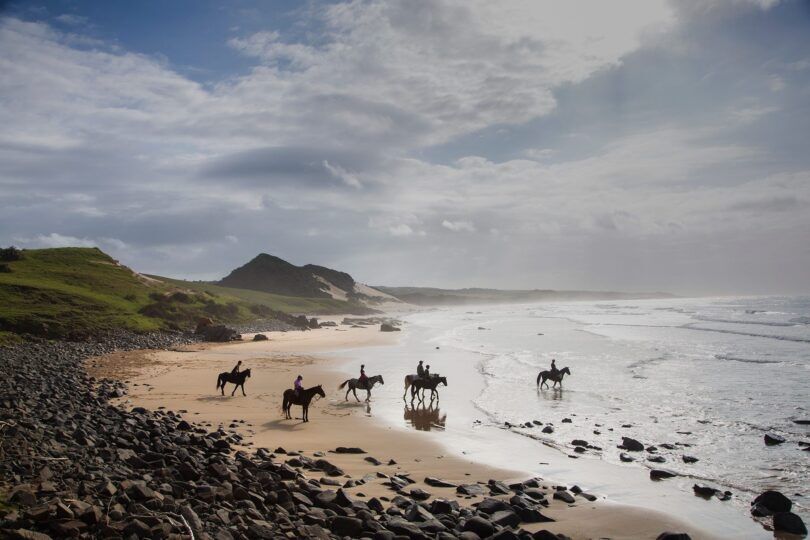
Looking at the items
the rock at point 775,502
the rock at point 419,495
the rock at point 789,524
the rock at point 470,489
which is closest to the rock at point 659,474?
the rock at point 775,502

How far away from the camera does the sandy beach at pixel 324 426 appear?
1177 cm

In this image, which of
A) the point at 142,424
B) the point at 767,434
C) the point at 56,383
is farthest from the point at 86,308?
the point at 767,434

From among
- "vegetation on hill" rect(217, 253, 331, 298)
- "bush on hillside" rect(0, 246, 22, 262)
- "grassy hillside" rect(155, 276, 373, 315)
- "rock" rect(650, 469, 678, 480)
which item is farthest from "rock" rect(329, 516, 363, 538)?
"vegetation on hill" rect(217, 253, 331, 298)

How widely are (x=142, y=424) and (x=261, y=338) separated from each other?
45122 millimetres

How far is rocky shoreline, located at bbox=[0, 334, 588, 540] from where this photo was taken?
7.66 meters

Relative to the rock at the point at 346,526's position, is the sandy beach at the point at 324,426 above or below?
below

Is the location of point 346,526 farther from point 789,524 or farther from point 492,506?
point 789,524

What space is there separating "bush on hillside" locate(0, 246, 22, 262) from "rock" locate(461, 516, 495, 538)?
77.4 metres

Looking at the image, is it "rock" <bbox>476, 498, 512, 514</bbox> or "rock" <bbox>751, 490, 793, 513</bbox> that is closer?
"rock" <bbox>476, 498, 512, 514</bbox>

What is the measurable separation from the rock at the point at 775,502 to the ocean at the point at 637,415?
2.01ft

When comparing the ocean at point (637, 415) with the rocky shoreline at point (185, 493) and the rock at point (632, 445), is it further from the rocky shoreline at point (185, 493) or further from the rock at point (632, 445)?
the rocky shoreline at point (185, 493)

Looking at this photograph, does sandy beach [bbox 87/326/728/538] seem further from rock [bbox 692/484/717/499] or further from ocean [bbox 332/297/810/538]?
rock [bbox 692/484/717/499]

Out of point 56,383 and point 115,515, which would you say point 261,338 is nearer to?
point 56,383

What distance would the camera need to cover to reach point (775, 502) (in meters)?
12.0
